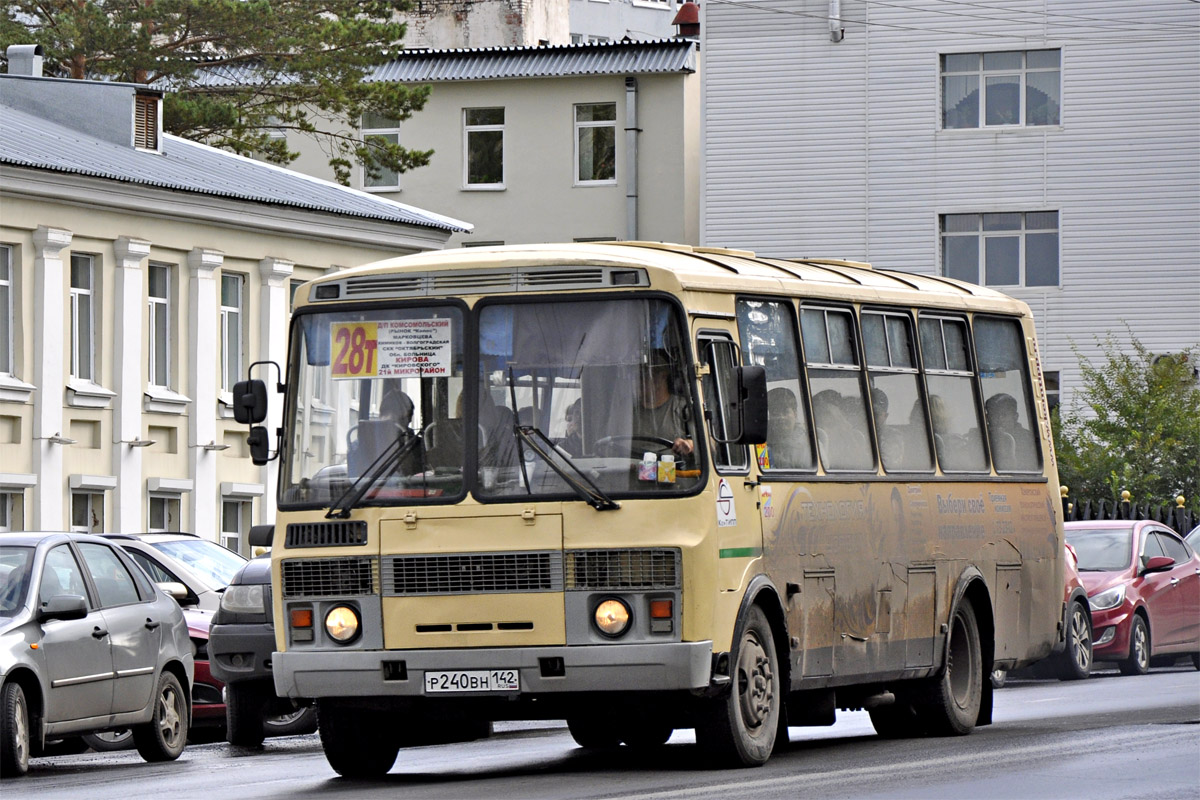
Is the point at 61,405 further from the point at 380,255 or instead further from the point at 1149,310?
the point at 1149,310

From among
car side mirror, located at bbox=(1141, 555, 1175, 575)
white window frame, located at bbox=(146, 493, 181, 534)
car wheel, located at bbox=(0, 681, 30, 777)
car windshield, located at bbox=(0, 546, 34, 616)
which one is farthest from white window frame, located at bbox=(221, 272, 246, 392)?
car wheel, located at bbox=(0, 681, 30, 777)

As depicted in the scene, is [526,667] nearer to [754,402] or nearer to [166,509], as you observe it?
[754,402]

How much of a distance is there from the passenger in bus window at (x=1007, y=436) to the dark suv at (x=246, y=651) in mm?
5065

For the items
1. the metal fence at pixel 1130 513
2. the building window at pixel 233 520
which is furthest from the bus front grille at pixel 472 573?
the building window at pixel 233 520

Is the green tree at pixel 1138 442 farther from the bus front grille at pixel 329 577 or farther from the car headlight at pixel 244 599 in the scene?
the bus front grille at pixel 329 577

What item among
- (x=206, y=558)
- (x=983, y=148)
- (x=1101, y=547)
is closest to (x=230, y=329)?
(x=1101, y=547)

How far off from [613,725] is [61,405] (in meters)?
20.4

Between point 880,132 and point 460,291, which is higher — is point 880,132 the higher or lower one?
the higher one

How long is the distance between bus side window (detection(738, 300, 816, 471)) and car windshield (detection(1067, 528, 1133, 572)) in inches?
488

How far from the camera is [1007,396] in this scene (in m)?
17.2

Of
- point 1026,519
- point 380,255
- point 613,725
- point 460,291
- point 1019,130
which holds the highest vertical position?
point 1019,130

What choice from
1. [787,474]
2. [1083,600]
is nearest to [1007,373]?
[787,474]

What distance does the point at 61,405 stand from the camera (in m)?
34.2

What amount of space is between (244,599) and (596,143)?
41.2 m
